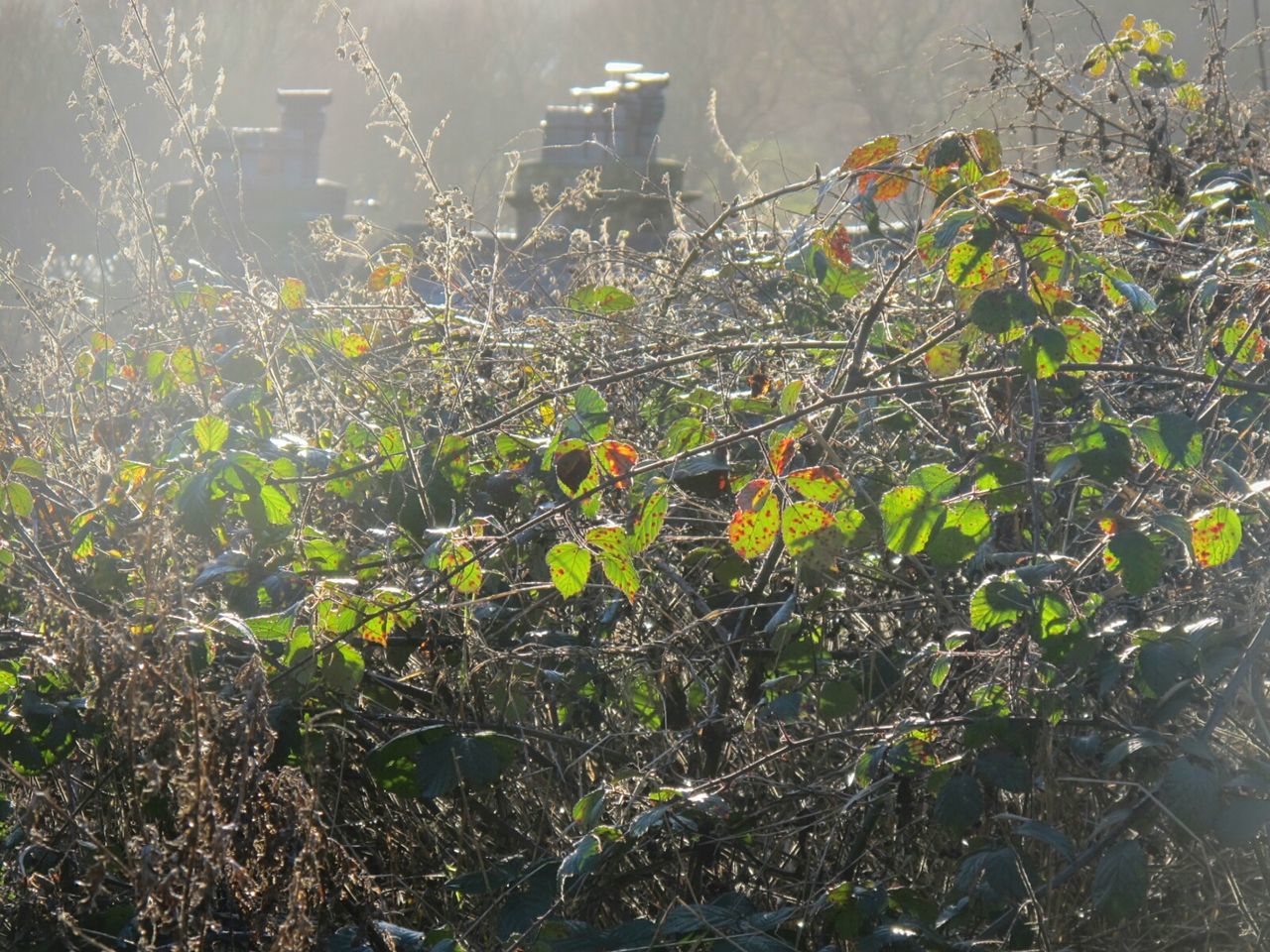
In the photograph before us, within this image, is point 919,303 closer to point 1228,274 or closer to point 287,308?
point 1228,274

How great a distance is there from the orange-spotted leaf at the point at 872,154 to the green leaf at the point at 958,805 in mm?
892

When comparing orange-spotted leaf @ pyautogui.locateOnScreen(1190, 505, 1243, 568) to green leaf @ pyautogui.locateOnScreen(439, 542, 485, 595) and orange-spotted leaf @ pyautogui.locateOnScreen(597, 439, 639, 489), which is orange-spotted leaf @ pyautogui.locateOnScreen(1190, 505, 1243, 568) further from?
green leaf @ pyautogui.locateOnScreen(439, 542, 485, 595)

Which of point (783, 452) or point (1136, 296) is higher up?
point (1136, 296)

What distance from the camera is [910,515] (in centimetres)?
182

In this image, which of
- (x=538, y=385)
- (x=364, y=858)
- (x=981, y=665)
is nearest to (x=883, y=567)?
(x=981, y=665)

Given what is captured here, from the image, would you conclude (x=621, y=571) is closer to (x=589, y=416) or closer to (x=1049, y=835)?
(x=589, y=416)

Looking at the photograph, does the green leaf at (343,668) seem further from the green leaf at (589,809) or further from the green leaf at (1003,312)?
the green leaf at (1003,312)

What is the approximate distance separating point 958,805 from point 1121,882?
220mm

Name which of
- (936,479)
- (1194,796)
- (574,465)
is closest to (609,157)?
(574,465)

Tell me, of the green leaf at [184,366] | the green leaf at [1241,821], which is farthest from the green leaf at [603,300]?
the green leaf at [1241,821]

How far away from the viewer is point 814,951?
6.01 ft

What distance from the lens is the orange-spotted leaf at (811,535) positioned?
5.84 ft

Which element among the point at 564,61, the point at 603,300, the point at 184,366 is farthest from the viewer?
the point at 564,61

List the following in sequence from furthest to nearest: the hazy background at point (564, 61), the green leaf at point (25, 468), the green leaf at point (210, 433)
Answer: the hazy background at point (564, 61) → the green leaf at point (25, 468) → the green leaf at point (210, 433)
